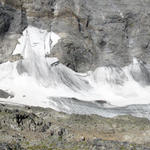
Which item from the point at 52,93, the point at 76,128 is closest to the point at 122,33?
the point at 52,93

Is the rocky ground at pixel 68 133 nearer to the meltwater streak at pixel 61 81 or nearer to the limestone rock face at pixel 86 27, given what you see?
the meltwater streak at pixel 61 81

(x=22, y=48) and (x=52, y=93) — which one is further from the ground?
(x=22, y=48)

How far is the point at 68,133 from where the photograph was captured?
19328 mm

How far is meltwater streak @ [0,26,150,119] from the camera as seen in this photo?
4352 cm

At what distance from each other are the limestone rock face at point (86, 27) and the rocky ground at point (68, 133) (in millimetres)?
29475

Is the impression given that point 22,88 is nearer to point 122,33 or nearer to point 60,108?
point 60,108

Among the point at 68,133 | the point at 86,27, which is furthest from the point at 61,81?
the point at 68,133

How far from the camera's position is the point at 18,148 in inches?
447

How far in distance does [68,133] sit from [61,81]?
32.9 m

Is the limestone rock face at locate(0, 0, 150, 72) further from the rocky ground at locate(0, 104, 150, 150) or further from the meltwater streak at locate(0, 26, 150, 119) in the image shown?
the rocky ground at locate(0, 104, 150, 150)

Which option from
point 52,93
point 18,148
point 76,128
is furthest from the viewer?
point 52,93

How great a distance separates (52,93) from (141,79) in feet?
62.4

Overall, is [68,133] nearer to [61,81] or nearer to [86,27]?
[61,81]

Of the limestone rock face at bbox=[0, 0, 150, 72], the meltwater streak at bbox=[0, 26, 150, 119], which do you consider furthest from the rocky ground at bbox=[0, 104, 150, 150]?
the limestone rock face at bbox=[0, 0, 150, 72]
